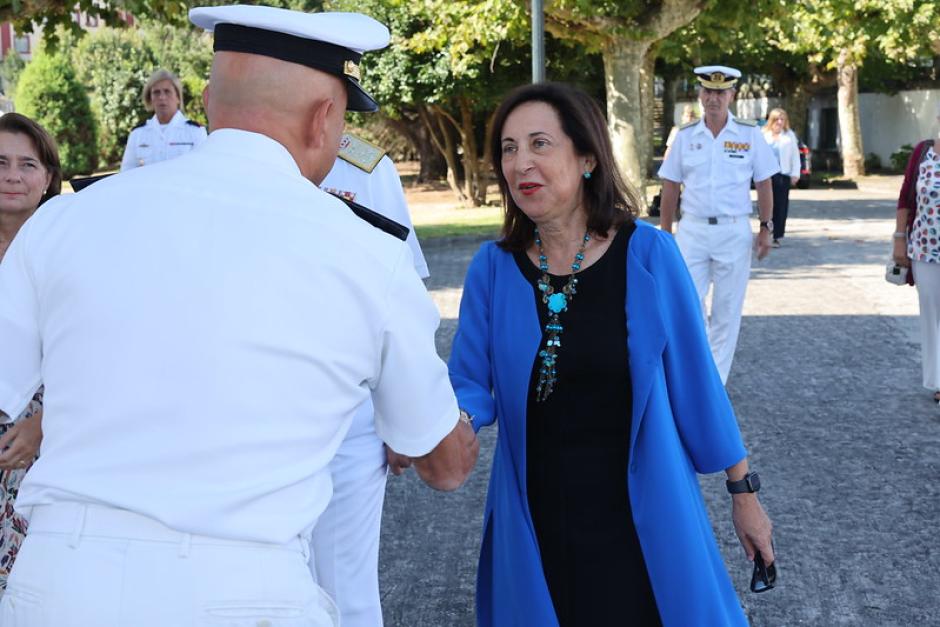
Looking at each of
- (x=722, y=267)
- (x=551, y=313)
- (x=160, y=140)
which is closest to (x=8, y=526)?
(x=551, y=313)

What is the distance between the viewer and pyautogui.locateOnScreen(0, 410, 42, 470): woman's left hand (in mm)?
3049

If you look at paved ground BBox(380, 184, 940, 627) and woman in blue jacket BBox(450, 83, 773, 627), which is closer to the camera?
woman in blue jacket BBox(450, 83, 773, 627)

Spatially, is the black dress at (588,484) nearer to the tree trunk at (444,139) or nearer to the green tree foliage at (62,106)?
the tree trunk at (444,139)

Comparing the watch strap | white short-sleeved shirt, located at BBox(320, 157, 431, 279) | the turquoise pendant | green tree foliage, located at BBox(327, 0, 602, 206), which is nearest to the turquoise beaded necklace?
the turquoise pendant

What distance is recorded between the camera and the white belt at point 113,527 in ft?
6.25

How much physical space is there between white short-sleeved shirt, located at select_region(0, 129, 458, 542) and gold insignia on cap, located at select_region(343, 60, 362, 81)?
0.27 metres

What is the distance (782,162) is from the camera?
18.5 metres

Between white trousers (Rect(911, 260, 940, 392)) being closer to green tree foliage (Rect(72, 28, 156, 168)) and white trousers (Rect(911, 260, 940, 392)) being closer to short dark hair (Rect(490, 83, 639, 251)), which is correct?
short dark hair (Rect(490, 83, 639, 251))

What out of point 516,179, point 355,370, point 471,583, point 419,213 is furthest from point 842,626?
point 419,213

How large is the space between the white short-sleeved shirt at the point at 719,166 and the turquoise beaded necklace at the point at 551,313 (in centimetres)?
541

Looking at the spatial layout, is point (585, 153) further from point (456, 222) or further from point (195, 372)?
point (456, 222)

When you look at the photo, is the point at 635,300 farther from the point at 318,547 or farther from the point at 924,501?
the point at 924,501

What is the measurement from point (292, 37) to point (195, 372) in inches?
26.5

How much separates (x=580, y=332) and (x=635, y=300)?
0.58 feet
